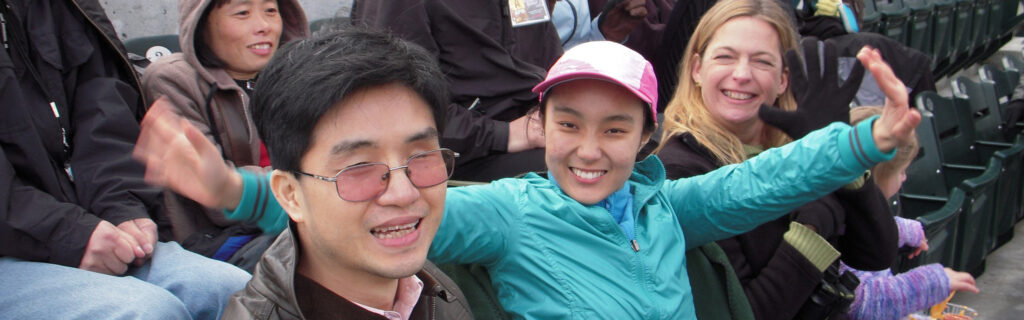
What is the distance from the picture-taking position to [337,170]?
138 centimetres

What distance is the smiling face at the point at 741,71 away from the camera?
253 centimetres

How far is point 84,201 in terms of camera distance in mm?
2279

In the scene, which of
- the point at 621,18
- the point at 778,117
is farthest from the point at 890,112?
the point at 621,18

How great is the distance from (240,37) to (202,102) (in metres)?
0.29

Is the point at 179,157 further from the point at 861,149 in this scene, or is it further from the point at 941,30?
the point at 941,30

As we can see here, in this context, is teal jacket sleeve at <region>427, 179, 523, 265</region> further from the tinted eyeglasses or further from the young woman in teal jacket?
the tinted eyeglasses

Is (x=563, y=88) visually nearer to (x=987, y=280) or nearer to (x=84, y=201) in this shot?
(x=84, y=201)

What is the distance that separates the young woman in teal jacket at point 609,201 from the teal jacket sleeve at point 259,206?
Answer: 298mm

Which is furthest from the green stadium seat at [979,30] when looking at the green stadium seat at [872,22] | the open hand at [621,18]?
the open hand at [621,18]

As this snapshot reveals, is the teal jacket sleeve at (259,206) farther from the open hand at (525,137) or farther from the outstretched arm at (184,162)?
the open hand at (525,137)

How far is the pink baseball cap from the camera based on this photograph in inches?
70.3

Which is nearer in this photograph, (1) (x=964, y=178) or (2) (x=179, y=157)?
(2) (x=179, y=157)

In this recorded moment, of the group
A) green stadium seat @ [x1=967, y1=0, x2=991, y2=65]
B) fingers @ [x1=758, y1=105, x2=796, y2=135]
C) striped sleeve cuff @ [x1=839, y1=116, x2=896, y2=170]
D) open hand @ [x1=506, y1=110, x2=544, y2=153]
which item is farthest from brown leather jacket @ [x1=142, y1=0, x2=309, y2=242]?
green stadium seat @ [x1=967, y1=0, x2=991, y2=65]

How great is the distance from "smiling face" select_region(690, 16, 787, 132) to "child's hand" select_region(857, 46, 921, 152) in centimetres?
79
